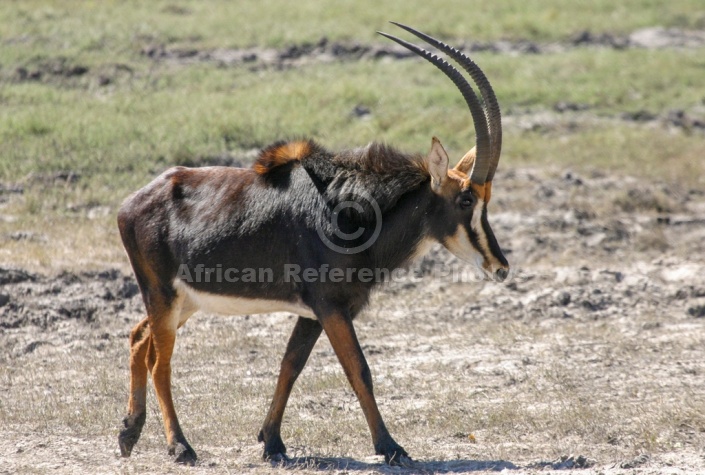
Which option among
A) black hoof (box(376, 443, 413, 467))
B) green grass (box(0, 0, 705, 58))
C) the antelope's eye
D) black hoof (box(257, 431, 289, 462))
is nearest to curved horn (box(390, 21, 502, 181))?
the antelope's eye

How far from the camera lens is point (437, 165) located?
7.57m

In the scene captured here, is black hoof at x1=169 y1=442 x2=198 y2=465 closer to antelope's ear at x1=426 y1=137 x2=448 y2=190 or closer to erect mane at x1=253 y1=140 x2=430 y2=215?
erect mane at x1=253 y1=140 x2=430 y2=215

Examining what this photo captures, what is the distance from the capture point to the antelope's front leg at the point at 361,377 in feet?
23.8

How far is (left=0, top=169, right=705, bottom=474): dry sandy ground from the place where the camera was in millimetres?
7707

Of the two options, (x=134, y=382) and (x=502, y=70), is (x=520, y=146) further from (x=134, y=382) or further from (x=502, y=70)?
(x=134, y=382)

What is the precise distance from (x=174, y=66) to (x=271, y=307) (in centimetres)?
1549

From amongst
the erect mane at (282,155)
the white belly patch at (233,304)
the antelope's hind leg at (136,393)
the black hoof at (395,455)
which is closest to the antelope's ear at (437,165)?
the erect mane at (282,155)

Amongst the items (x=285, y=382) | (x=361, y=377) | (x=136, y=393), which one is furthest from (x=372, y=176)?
(x=136, y=393)

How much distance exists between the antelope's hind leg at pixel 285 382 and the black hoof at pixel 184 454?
519mm

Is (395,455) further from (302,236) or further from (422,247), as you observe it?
(302,236)

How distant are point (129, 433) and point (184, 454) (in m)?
0.52

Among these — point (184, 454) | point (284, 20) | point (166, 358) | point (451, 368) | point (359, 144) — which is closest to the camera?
point (184, 454)

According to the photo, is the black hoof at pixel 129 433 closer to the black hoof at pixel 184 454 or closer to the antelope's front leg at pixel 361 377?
the black hoof at pixel 184 454

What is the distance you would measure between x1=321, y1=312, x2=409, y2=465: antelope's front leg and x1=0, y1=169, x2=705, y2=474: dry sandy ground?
5.5 inches
